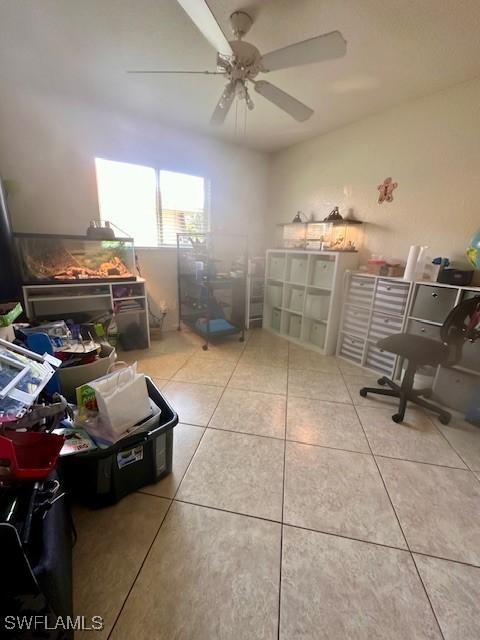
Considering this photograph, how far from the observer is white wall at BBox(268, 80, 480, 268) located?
210cm

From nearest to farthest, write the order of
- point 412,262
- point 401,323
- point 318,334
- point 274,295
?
point 412,262
point 401,323
point 318,334
point 274,295

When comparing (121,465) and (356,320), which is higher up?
(356,320)

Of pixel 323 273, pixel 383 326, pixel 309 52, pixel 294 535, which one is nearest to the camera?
pixel 294 535

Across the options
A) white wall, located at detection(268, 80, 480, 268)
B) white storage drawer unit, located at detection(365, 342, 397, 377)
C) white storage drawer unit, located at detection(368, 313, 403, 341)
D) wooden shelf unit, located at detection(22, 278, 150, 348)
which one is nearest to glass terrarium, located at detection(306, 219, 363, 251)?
white wall, located at detection(268, 80, 480, 268)

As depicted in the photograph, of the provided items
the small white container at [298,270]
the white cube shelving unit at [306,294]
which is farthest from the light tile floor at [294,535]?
the small white container at [298,270]

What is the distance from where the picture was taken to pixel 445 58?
178cm

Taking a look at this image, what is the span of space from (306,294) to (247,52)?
221 cm

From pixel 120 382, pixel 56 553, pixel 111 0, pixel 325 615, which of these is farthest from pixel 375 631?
pixel 111 0

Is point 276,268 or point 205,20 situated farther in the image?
point 276,268

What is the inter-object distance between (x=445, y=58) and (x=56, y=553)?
3.35 m

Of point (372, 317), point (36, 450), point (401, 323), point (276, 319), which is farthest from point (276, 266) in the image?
point (36, 450)

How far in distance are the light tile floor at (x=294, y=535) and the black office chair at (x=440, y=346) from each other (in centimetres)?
15

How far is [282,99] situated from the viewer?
68.6 inches

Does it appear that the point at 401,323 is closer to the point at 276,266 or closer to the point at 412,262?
the point at 412,262
